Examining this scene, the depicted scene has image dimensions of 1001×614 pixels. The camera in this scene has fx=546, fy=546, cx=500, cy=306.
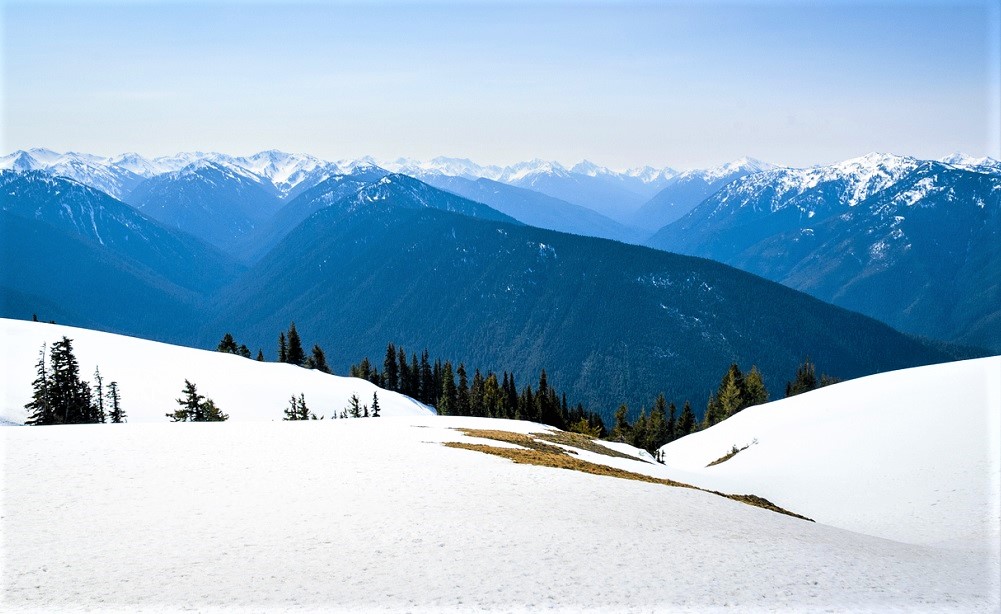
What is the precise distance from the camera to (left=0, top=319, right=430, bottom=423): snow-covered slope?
62344 mm

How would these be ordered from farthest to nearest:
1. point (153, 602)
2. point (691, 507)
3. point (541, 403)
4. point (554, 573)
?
point (541, 403), point (691, 507), point (554, 573), point (153, 602)

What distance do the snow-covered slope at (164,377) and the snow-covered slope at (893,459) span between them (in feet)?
184

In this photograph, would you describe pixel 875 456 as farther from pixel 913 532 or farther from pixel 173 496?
pixel 173 496

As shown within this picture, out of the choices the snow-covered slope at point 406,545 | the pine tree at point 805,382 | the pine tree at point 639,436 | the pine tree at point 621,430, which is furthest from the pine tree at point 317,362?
the pine tree at point 805,382

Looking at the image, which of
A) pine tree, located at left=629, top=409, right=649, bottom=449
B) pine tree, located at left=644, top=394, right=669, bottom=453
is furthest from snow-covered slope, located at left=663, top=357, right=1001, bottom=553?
pine tree, located at left=644, top=394, right=669, bottom=453

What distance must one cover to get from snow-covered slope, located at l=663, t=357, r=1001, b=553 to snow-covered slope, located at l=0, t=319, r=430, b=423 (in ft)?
184

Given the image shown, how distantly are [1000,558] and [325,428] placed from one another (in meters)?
33.2

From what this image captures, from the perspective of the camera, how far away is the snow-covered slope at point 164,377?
6234 cm

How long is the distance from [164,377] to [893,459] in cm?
7904

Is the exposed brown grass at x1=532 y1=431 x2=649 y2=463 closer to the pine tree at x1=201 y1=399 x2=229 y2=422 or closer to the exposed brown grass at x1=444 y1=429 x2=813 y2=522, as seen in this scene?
the exposed brown grass at x1=444 y1=429 x2=813 y2=522

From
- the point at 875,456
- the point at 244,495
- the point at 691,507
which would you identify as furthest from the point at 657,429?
the point at 244,495

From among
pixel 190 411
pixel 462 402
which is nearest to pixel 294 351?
pixel 462 402

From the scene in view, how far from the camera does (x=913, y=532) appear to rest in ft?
82.6

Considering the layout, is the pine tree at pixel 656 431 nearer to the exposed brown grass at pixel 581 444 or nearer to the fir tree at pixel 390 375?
the exposed brown grass at pixel 581 444
